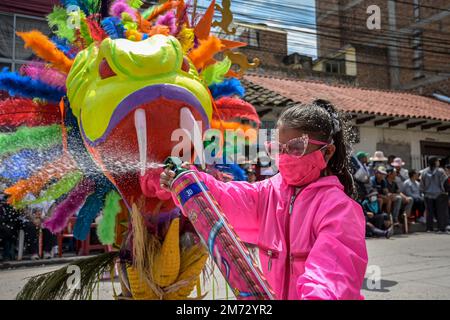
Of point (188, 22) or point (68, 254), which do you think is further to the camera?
point (68, 254)

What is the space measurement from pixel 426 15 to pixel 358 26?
3.38 meters

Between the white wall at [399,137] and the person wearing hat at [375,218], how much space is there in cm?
425

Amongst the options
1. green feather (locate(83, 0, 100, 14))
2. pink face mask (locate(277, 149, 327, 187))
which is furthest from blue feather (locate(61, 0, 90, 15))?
pink face mask (locate(277, 149, 327, 187))

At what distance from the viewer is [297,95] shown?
1155cm

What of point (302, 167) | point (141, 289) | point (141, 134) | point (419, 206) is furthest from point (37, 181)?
point (419, 206)

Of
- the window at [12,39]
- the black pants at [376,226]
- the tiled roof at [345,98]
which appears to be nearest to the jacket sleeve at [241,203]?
the black pants at [376,226]

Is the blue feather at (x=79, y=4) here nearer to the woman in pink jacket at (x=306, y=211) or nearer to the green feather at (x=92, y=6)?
the green feather at (x=92, y=6)

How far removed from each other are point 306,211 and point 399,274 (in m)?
4.13

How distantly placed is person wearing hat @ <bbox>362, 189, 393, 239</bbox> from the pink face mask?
6731 mm

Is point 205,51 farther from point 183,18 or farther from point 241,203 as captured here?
point 241,203

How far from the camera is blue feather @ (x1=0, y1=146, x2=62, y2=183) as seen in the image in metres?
2.20

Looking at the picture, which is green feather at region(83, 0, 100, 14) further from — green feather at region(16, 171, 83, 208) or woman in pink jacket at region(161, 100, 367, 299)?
woman in pink jacket at region(161, 100, 367, 299)
